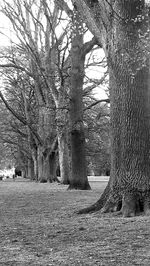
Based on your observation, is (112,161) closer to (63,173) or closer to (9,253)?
(9,253)

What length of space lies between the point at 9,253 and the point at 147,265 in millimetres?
2015

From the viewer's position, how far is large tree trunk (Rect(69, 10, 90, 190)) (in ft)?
65.4

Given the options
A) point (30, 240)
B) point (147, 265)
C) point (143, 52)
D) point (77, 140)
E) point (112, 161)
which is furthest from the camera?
point (77, 140)

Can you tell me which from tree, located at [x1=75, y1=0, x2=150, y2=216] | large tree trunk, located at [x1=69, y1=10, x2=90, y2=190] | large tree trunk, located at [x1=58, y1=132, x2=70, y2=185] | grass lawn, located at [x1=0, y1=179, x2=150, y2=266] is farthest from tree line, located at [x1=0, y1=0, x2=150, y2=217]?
large tree trunk, located at [x1=58, y1=132, x2=70, y2=185]

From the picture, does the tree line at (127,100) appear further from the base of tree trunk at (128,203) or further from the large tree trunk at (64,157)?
the large tree trunk at (64,157)

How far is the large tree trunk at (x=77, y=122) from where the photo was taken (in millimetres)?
19922

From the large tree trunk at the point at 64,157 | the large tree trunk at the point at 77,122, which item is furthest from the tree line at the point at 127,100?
the large tree trunk at the point at 64,157

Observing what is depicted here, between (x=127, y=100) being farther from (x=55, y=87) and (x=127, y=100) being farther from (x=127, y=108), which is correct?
(x=55, y=87)

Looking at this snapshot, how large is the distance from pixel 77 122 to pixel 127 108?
1056 cm

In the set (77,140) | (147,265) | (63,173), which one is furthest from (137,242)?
(63,173)

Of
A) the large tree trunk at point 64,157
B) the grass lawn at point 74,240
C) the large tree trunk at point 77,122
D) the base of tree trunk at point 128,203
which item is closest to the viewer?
the grass lawn at point 74,240

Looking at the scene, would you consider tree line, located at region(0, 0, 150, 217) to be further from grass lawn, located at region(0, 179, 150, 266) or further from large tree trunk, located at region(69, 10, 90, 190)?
large tree trunk, located at region(69, 10, 90, 190)

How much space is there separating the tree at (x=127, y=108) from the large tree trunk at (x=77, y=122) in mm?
10013

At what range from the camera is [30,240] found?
684 centimetres
